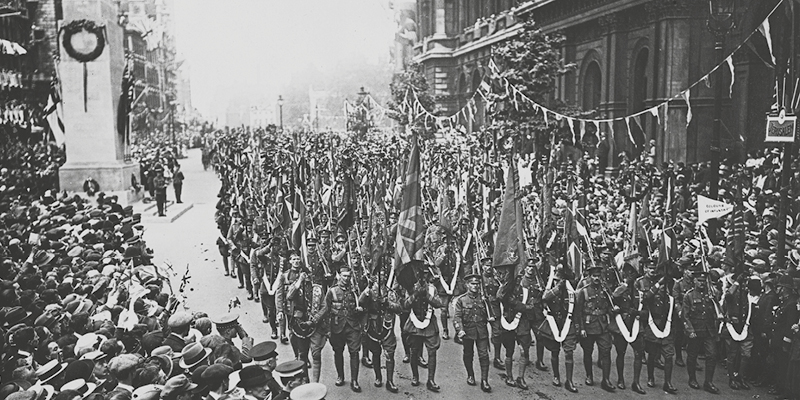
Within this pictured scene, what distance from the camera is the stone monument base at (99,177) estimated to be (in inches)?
909

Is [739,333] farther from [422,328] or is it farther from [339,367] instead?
[339,367]

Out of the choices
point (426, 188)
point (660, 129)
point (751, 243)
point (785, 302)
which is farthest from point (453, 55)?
point (785, 302)

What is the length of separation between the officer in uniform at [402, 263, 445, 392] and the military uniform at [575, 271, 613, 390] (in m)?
1.88

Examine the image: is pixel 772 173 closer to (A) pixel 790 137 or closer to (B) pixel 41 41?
(A) pixel 790 137

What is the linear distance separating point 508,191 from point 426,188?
7328 millimetres

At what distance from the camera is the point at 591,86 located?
2816 cm

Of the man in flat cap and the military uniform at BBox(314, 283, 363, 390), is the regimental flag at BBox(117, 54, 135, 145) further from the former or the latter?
the man in flat cap

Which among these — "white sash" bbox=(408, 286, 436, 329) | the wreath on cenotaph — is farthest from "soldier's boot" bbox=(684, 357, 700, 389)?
the wreath on cenotaph

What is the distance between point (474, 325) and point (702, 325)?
291 cm

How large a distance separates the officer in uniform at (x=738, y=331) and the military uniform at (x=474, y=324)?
3.13 m

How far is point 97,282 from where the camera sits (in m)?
8.74

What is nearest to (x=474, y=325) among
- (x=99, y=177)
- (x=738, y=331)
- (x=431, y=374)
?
(x=431, y=374)

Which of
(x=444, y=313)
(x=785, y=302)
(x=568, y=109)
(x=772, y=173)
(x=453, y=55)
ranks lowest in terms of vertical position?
(x=444, y=313)

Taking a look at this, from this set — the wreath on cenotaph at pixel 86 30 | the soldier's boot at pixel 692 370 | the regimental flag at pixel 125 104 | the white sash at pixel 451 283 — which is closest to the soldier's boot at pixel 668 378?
the soldier's boot at pixel 692 370
